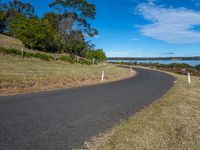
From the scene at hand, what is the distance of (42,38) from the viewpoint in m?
42.9

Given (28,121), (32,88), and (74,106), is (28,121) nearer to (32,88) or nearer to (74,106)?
(74,106)

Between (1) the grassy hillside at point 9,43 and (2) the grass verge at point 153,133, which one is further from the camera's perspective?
(1) the grassy hillside at point 9,43

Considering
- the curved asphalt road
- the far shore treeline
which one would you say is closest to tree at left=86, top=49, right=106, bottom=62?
the far shore treeline

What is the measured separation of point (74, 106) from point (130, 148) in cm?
403

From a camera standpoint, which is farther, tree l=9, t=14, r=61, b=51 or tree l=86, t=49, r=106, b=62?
tree l=86, t=49, r=106, b=62

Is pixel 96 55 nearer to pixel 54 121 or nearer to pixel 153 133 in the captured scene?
pixel 54 121

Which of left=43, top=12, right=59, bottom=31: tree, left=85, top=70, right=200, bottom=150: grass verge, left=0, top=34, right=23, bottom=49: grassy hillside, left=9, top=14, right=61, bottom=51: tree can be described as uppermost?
left=43, top=12, right=59, bottom=31: tree

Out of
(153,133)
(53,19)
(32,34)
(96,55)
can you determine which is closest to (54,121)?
(153,133)

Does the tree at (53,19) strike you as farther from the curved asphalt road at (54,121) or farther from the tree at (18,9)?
the curved asphalt road at (54,121)

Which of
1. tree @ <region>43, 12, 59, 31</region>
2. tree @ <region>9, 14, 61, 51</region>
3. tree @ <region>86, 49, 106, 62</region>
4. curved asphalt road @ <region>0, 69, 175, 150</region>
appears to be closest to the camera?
curved asphalt road @ <region>0, 69, 175, 150</region>

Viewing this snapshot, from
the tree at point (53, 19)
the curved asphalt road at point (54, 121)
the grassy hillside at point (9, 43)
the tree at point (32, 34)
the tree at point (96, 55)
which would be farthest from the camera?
the tree at point (53, 19)

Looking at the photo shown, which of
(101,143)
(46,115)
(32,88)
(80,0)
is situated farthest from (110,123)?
(80,0)

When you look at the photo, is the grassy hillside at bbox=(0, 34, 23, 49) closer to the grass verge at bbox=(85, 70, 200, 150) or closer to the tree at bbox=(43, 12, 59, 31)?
the tree at bbox=(43, 12, 59, 31)

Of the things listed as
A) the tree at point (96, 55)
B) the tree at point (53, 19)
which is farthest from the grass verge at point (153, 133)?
the tree at point (53, 19)
